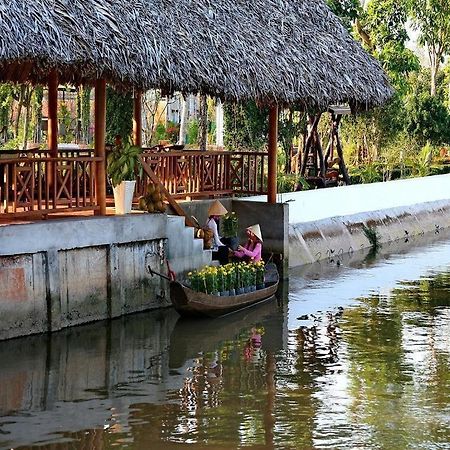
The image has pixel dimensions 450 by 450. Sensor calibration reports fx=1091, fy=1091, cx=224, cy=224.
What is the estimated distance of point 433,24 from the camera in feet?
117

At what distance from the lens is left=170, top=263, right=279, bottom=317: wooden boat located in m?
13.1

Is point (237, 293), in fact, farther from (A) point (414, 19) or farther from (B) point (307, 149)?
(A) point (414, 19)

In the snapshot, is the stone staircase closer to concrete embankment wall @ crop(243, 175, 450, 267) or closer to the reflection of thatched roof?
the reflection of thatched roof

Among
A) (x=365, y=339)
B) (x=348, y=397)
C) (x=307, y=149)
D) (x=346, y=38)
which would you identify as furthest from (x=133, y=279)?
(x=307, y=149)

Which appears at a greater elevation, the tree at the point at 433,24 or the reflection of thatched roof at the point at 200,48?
the tree at the point at 433,24

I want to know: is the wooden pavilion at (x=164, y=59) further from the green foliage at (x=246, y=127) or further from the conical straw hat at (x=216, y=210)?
the green foliage at (x=246, y=127)

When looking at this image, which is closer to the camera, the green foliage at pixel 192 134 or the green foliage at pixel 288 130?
the green foliage at pixel 288 130

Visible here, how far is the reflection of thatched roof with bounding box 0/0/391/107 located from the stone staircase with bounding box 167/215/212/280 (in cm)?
181

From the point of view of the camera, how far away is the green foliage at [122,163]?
46.2 feet

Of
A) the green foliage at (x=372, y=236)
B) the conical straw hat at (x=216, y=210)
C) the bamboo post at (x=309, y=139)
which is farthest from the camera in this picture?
the bamboo post at (x=309, y=139)

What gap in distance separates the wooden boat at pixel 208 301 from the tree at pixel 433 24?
21158mm

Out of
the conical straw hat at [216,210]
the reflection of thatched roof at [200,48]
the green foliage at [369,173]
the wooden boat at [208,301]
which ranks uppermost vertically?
the reflection of thatched roof at [200,48]

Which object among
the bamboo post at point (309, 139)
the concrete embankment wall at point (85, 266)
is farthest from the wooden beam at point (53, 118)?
the bamboo post at point (309, 139)

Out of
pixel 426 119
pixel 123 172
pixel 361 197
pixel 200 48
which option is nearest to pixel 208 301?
pixel 123 172
